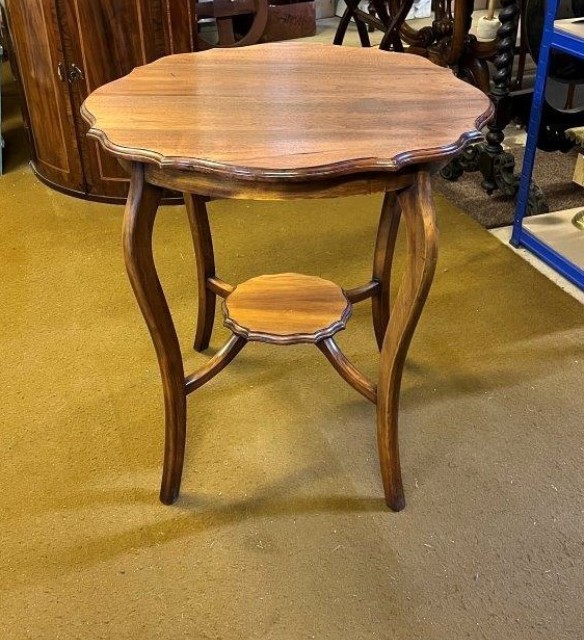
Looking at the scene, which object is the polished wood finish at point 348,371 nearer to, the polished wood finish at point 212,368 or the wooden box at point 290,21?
the polished wood finish at point 212,368

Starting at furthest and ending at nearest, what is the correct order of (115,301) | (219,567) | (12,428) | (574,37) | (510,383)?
(115,301) → (574,37) → (510,383) → (12,428) → (219,567)

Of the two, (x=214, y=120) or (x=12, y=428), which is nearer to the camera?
(x=214, y=120)

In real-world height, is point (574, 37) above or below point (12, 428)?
above

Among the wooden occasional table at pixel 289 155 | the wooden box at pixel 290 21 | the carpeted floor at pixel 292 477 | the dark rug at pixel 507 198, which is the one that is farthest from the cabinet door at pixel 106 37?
the wooden box at pixel 290 21

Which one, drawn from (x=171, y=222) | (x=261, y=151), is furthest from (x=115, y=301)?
(x=261, y=151)

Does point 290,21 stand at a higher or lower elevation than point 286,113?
lower

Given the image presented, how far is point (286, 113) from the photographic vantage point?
1278 millimetres

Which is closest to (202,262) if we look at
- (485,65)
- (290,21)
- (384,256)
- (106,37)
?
(384,256)

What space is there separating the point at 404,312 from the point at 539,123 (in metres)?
1.20

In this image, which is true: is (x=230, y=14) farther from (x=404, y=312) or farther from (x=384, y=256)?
(x=404, y=312)

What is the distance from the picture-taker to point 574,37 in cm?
195

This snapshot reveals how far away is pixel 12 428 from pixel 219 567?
632 millimetres

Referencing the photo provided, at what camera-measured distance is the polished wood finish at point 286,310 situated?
59.5 inches

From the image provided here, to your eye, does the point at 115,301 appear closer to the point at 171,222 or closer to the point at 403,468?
the point at 171,222
